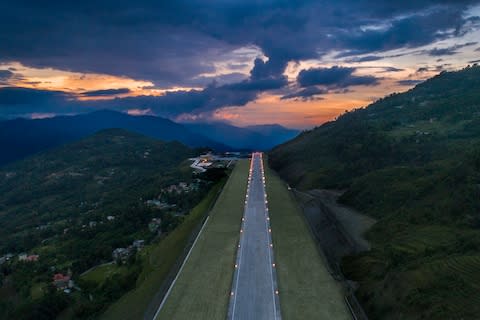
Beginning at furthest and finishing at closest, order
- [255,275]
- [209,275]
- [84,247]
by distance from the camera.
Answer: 1. [84,247]
2. [209,275]
3. [255,275]

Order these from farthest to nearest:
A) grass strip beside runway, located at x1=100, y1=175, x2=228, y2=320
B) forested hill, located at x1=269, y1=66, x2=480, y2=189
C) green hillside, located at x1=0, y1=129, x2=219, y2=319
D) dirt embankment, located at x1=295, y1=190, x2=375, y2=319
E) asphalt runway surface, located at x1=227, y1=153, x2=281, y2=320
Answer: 1. forested hill, located at x1=269, y1=66, x2=480, y2=189
2. green hillside, located at x1=0, y1=129, x2=219, y2=319
3. dirt embankment, located at x1=295, y1=190, x2=375, y2=319
4. grass strip beside runway, located at x1=100, y1=175, x2=228, y2=320
5. asphalt runway surface, located at x1=227, y1=153, x2=281, y2=320

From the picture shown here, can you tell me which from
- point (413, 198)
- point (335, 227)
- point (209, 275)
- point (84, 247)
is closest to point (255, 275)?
point (209, 275)

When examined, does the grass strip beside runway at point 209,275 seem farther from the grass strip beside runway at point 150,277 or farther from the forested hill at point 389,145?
the forested hill at point 389,145

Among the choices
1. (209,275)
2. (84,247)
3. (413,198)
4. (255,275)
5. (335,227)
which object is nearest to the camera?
(255,275)

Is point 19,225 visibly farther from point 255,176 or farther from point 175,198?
point 255,176

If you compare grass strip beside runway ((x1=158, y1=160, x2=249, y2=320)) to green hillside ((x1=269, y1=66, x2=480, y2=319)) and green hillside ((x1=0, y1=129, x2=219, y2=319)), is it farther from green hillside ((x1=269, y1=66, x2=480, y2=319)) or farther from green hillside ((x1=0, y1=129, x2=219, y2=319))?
green hillside ((x1=269, y1=66, x2=480, y2=319))

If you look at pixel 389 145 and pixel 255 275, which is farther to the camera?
pixel 389 145

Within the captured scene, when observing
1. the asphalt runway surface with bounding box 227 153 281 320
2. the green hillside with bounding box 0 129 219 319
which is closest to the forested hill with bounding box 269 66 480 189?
the green hillside with bounding box 0 129 219 319

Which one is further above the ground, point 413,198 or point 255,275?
point 413,198

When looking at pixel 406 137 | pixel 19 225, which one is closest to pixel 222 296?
pixel 406 137

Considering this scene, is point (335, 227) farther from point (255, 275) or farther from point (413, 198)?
point (255, 275)
